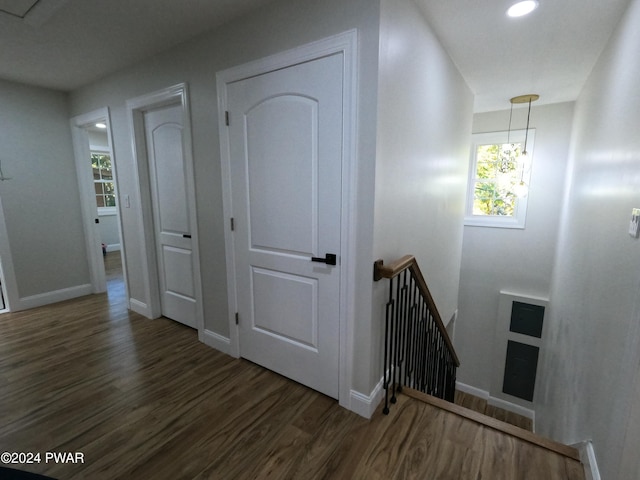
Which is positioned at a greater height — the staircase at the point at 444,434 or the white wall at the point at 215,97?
the white wall at the point at 215,97

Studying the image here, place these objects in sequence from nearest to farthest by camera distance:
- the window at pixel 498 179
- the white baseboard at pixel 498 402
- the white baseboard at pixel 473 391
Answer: the window at pixel 498 179
the white baseboard at pixel 498 402
the white baseboard at pixel 473 391

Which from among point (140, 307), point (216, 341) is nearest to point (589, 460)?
point (216, 341)

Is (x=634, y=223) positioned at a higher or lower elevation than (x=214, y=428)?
higher

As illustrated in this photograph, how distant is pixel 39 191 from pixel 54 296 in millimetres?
1229

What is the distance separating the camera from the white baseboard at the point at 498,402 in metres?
4.43

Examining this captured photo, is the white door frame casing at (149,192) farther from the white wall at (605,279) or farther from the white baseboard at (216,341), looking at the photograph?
the white wall at (605,279)

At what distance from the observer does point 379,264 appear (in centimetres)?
164

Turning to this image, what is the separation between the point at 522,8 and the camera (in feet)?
5.95

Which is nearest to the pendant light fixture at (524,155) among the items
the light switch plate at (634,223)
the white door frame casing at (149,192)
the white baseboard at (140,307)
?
the light switch plate at (634,223)

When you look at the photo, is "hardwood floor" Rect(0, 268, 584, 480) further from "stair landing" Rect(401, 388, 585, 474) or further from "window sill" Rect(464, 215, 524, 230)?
"window sill" Rect(464, 215, 524, 230)

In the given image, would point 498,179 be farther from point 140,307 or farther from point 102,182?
point 102,182

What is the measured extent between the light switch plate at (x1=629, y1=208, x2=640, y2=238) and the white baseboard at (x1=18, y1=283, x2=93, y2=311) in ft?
16.5

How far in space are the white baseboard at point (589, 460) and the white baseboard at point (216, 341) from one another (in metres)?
2.23

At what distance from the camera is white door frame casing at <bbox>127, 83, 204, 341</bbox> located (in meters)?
2.35
